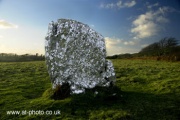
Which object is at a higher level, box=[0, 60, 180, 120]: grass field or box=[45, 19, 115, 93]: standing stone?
box=[45, 19, 115, 93]: standing stone

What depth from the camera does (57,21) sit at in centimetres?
1320

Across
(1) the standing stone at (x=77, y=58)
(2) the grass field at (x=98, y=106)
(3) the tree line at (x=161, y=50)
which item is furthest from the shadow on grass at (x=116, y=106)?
(3) the tree line at (x=161, y=50)

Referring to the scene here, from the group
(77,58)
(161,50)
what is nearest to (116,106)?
(77,58)

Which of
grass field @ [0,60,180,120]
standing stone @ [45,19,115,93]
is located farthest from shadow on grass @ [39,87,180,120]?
standing stone @ [45,19,115,93]

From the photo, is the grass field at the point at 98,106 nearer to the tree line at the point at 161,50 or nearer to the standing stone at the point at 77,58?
the standing stone at the point at 77,58

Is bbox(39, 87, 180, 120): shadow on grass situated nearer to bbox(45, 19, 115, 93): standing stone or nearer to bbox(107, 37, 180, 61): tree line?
bbox(45, 19, 115, 93): standing stone

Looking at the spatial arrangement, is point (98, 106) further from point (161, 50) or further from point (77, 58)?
point (161, 50)

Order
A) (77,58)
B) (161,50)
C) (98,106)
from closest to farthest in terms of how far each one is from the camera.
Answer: (98,106), (77,58), (161,50)

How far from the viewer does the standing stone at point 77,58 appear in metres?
12.3

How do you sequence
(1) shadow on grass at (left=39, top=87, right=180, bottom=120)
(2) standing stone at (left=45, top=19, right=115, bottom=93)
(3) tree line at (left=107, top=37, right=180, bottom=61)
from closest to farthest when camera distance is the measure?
(1) shadow on grass at (left=39, top=87, right=180, bottom=120) < (2) standing stone at (left=45, top=19, right=115, bottom=93) < (3) tree line at (left=107, top=37, right=180, bottom=61)

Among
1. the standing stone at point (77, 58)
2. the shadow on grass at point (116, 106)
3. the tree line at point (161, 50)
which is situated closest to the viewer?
the shadow on grass at point (116, 106)

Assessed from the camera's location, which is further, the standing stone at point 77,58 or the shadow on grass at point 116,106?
the standing stone at point 77,58

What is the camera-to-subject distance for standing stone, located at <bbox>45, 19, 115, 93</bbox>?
1230 cm

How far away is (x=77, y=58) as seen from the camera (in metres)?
12.4
